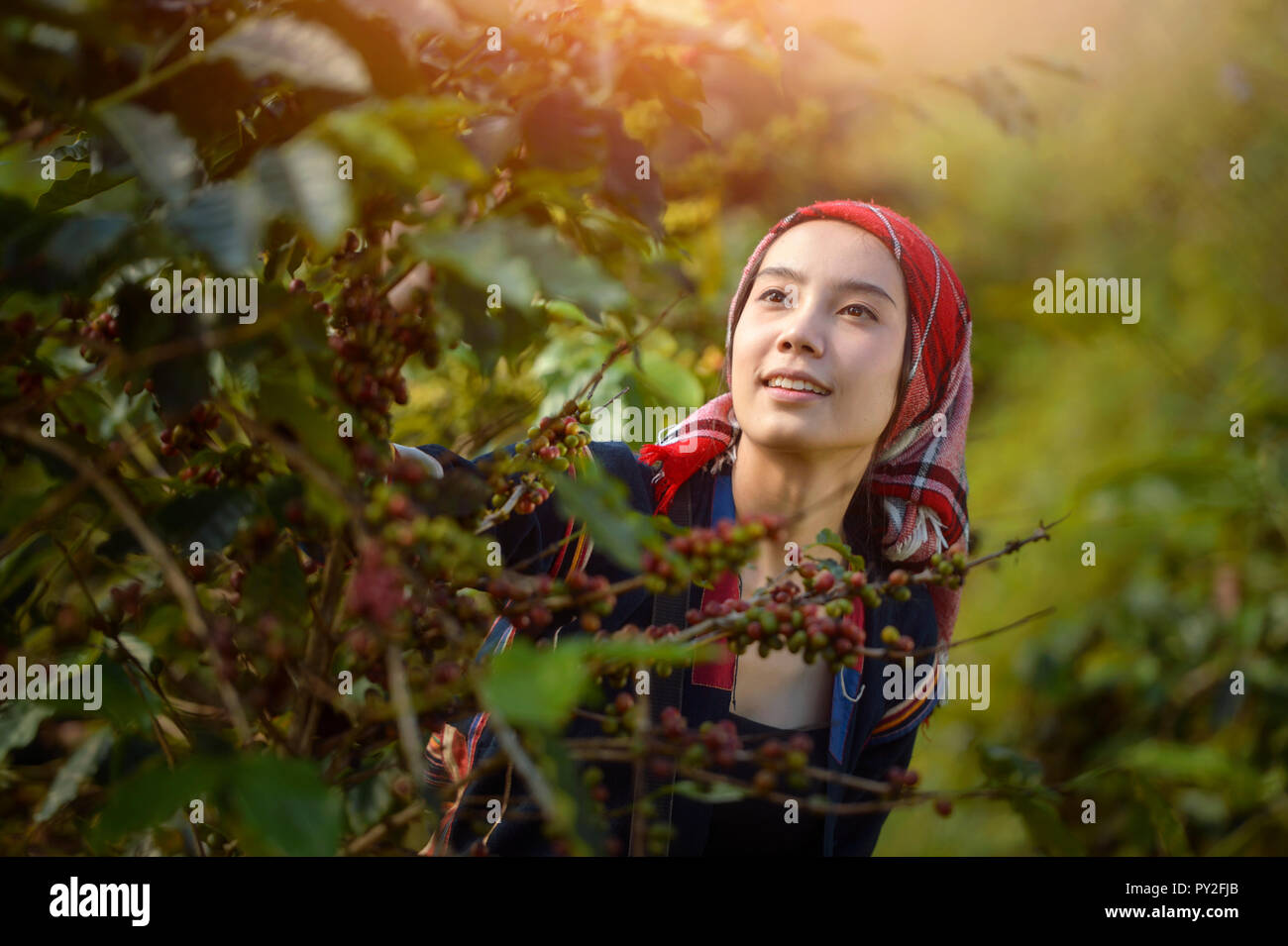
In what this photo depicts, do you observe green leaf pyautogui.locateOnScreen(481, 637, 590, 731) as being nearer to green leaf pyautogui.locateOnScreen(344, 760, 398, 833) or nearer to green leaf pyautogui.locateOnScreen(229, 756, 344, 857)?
green leaf pyautogui.locateOnScreen(229, 756, 344, 857)

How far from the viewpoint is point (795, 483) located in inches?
38.5

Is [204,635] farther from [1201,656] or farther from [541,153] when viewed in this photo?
[1201,656]

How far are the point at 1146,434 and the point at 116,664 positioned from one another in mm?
2530

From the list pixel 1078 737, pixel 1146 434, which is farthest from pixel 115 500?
pixel 1146 434

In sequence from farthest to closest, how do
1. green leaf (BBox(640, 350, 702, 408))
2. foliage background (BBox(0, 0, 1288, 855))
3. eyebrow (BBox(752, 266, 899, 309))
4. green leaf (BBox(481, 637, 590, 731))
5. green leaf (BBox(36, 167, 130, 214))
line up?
green leaf (BBox(640, 350, 702, 408)), eyebrow (BBox(752, 266, 899, 309)), green leaf (BBox(36, 167, 130, 214)), foliage background (BBox(0, 0, 1288, 855)), green leaf (BBox(481, 637, 590, 731))

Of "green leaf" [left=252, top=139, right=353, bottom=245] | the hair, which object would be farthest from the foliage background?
the hair

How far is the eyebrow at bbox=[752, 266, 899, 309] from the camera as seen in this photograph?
94 centimetres

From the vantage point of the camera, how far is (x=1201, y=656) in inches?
76.7

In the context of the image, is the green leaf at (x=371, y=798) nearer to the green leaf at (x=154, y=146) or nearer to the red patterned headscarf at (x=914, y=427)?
the red patterned headscarf at (x=914, y=427)

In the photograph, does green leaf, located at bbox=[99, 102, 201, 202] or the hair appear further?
the hair

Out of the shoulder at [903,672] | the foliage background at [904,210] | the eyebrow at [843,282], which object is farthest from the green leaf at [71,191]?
the shoulder at [903,672]

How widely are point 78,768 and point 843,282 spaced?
710 millimetres

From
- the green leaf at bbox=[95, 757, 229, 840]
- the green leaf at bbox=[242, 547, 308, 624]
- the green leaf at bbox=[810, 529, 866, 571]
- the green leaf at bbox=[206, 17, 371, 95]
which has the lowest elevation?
the green leaf at bbox=[95, 757, 229, 840]

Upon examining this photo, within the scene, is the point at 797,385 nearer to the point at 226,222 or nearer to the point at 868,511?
the point at 868,511
